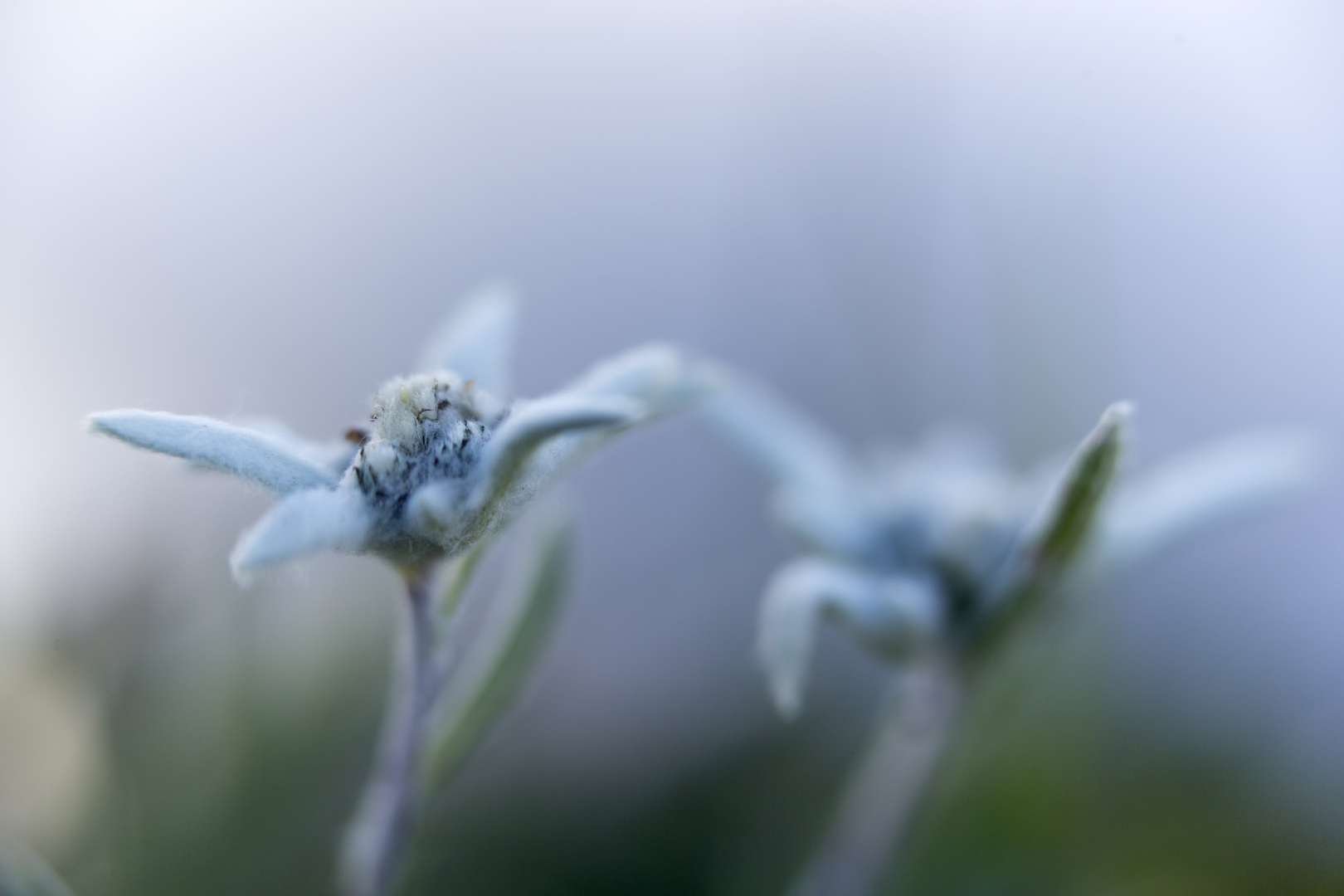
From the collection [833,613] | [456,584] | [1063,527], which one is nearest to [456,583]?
[456,584]

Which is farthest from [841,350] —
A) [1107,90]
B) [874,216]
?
[1107,90]

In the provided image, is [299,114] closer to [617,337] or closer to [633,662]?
[617,337]

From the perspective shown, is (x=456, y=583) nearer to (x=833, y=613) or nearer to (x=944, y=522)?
(x=833, y=613)

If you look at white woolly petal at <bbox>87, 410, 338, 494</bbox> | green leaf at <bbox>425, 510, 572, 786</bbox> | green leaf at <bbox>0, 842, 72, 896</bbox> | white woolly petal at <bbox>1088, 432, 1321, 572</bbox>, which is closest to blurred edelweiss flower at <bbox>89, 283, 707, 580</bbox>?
white woolly petal at <bbox>87, 410, 338, 494</bbox>

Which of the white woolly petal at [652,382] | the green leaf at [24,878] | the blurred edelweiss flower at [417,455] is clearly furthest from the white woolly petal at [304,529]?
the green leaf at [24,878]

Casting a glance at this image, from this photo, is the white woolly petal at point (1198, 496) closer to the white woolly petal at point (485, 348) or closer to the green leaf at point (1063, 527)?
the green leaf at point (1063, 527)

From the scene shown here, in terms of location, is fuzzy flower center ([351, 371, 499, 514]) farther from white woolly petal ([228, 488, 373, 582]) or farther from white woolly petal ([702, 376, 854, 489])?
white woolly petal ([702, 376, 854, 489])
